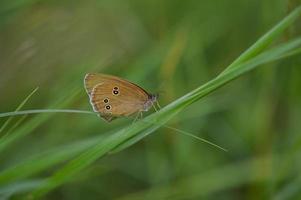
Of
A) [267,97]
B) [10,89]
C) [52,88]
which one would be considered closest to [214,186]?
[267,97]

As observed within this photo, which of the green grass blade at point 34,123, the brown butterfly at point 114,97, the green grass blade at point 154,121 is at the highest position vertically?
the brown butterfly at point 114,97

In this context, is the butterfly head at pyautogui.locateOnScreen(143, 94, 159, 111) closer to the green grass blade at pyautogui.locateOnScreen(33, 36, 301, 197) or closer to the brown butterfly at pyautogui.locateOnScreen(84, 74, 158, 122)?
the brown butterfly at pyautogui.locateOnScreen(84, 74, 158, 122)

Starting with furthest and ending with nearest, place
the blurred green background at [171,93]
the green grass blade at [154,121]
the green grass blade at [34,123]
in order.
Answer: the blurred green background at [171,93] < the green grass blade at [34,123] < the green grass blade at [154,121]

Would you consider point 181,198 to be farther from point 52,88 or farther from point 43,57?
point 43,57

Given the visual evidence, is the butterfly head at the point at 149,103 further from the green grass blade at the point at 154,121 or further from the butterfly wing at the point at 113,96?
the green grass blade at the point at 154,121

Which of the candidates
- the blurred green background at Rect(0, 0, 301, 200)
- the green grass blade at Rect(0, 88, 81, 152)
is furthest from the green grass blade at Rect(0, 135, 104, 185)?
the blurred green background at Rect(0, 0, 301, 200)

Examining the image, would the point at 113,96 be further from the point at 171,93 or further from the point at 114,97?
the point at 171,93

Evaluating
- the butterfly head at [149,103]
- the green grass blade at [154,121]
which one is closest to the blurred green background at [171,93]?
the butterfly head at [149,103]

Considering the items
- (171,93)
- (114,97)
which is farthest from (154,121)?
(171,93)

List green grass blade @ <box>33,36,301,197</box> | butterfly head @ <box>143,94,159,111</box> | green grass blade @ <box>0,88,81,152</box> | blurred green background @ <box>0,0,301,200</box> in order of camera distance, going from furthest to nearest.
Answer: blurred green background @ <box>0,0,301,200</box> < butterfly head @ <box>143,94,159,111</box> < green grass blade @ <box>0,88,81,152</box> < green grass blade @ <box>33,36,301,197</box>
